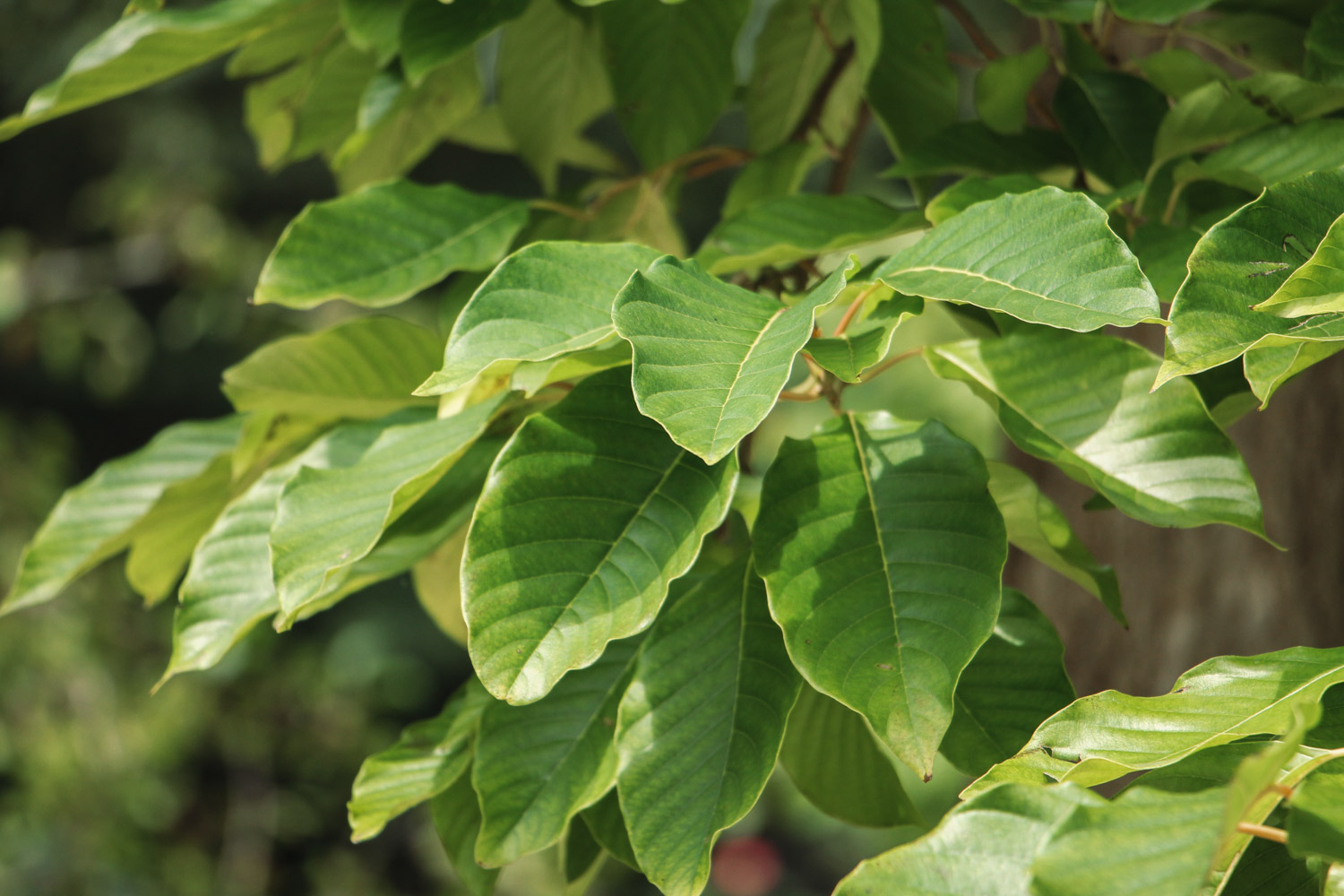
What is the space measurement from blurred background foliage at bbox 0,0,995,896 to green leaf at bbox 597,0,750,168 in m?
1.60

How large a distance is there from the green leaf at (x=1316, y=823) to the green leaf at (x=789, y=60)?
622 mm

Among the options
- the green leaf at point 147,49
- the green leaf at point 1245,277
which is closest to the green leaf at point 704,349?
the green leaf at point 1245,277

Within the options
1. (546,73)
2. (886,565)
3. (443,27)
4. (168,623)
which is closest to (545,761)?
(886,565)

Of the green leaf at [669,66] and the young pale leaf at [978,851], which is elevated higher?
the green leaf at [669,66]

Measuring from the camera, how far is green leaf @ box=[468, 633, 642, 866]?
483 mm

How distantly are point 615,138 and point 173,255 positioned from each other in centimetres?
160

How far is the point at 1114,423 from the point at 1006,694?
14 cm

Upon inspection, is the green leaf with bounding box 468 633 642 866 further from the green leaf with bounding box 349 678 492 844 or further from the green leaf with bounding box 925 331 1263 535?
the green leaf with bounding box 925 331 1263 535

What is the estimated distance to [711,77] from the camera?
0.73 metres

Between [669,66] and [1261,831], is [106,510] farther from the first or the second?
[1261,831]

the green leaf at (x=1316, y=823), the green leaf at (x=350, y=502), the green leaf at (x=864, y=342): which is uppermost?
the green leaf at (x=864, y=342)

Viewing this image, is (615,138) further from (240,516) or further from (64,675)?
(240,516)

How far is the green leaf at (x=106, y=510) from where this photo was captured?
0.68m

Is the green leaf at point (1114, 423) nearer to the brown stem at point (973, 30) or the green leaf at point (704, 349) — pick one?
the green leaf at point (704, 349)
